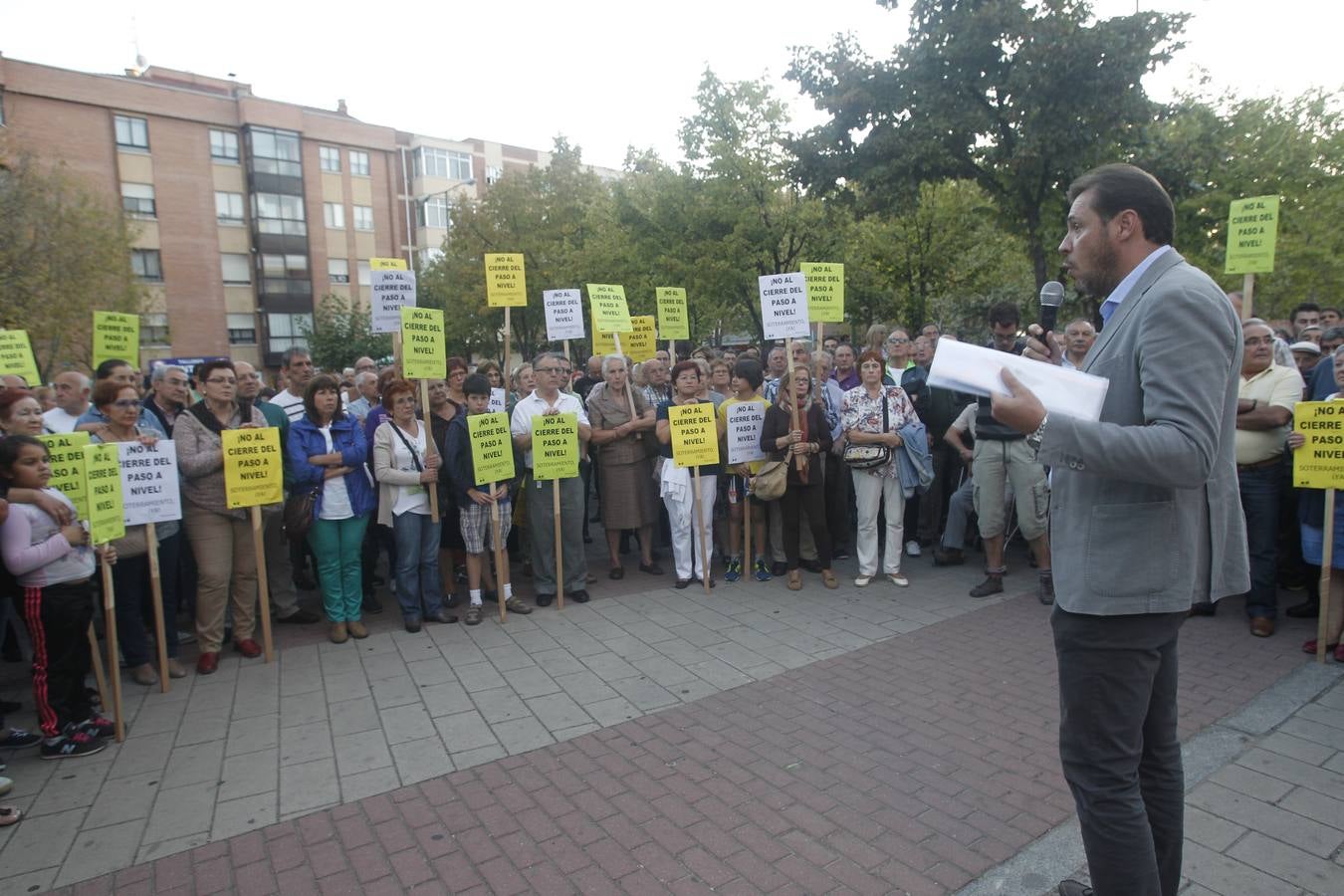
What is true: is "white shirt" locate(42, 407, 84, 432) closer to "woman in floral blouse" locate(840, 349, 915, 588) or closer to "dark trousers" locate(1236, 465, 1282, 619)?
"woman in floral blouse" locate(840, 349, 915, 588)

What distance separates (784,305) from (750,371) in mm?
725

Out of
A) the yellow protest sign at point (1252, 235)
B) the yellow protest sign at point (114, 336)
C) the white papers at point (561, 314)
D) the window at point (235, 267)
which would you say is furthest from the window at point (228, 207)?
the yellow protest sign at point (1252, 235)

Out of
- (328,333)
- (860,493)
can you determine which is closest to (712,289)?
(860,493)

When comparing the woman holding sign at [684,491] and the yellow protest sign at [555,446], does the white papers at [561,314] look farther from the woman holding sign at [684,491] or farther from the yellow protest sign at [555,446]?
the yellow protest sign at [555,446]

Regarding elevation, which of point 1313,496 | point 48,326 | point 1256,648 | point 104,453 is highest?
point 48,326

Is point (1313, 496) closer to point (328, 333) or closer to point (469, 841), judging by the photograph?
point (469, 841)

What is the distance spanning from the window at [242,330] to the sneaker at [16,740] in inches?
1774

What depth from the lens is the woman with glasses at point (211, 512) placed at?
5.59 metres

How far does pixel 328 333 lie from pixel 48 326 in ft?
55.1

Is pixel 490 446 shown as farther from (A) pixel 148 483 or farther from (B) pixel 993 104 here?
(B) pixel 993 104

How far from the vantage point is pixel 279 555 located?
690 centimetres

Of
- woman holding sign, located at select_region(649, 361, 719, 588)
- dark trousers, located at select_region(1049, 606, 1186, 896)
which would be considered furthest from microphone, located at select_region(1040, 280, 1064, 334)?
woman holding sign, located at select_region(649, 361, 719, 588)

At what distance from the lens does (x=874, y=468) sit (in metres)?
7.21

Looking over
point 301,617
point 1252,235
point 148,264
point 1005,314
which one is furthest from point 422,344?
point 148,264
